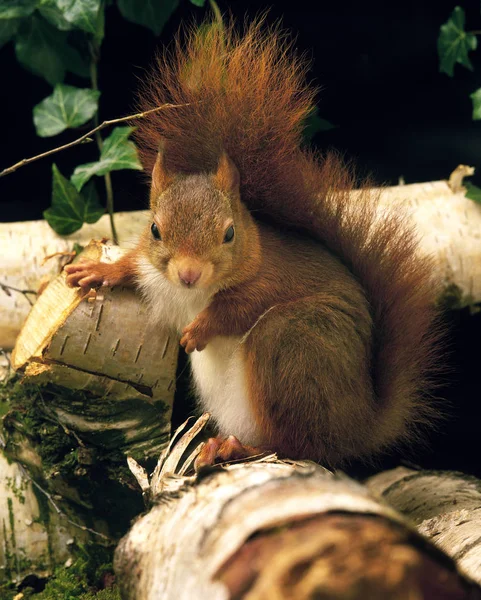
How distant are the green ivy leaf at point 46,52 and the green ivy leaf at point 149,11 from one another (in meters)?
0.20

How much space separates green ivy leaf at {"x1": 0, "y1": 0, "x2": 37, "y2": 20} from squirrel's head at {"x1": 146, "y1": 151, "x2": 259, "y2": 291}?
30.1 inches

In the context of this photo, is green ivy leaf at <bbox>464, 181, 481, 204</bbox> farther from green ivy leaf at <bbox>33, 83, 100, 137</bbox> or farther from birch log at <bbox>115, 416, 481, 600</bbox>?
birch log at <bbox>115, 416, 481, 600</bbox>

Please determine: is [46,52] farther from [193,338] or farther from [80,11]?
[193,338]

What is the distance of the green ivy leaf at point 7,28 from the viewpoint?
1.84 metres

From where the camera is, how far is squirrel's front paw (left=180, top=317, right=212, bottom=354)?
4.11 ft

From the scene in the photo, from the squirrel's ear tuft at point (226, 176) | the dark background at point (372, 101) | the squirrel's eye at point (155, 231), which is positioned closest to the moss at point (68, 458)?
the squirrel's eye at point (155, 231)

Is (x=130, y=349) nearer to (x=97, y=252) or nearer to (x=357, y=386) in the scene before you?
(x=97, y=252)

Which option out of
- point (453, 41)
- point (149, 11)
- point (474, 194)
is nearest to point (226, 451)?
point (474, 194)

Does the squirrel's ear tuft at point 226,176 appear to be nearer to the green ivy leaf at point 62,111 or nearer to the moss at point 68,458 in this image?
the moss at point 68,458

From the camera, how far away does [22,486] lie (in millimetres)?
1571

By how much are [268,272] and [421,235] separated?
64 centimetres

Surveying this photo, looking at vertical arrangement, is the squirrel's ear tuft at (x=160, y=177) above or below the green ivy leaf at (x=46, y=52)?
below

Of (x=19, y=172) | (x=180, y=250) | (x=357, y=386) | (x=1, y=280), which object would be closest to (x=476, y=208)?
(x=357, y=386)

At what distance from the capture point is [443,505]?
1.50 meters
